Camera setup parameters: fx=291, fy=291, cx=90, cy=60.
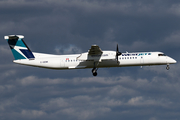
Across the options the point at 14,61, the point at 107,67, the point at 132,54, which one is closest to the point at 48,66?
the point at 14,61

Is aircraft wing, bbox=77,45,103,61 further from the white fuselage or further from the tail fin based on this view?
the tail fin

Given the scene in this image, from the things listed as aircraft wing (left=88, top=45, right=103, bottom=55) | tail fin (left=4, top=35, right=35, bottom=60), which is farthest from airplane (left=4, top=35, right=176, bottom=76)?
aircraft wing (left=88, top=45, right=103, bottom=55)

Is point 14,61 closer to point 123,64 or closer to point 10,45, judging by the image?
point 10,45

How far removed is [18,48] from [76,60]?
8134mm

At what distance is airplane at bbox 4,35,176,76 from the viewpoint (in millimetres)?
38500

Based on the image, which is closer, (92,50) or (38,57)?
(92,50)

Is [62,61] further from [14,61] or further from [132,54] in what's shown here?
[132,54]

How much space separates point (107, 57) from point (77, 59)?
3.92 m

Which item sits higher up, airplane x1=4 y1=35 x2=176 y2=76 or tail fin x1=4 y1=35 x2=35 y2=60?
tail fin x1=4 y1=35 x2=35 y2=60

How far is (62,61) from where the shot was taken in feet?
128

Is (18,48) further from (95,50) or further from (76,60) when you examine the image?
(95,50)

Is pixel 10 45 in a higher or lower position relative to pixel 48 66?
higher

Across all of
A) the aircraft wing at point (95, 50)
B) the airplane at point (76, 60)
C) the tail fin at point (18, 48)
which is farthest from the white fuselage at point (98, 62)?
the aircraft wing at point (95, 50)

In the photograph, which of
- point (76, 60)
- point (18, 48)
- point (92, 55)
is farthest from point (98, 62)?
point (18, 48)
